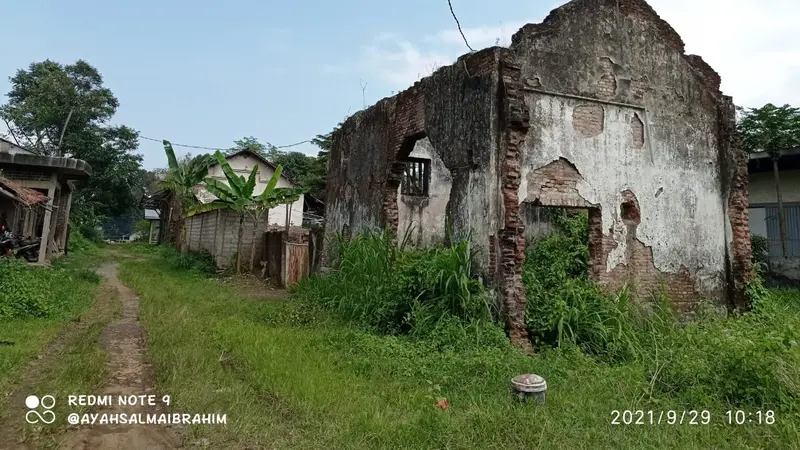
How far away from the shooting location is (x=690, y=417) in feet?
14.3

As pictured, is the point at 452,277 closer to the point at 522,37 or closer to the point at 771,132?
the point at 522,37

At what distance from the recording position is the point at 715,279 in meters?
8.82

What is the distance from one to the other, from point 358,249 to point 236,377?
4.36 metres

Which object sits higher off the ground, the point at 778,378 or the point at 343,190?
the point at 343,190

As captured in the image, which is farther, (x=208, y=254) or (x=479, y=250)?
(x=208, y=254)

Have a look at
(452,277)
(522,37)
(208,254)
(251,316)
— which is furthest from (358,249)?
(208,254)

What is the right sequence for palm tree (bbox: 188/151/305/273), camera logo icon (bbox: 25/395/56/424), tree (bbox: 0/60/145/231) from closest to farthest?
camera logo icon (bbox: 25/395/56/424) → palm tree (bbox: 188/151/305/273) → tree (bbox: 0/60/145/231)

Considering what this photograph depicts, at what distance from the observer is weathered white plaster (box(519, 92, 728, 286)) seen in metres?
7.66

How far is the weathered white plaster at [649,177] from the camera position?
766 centimetres

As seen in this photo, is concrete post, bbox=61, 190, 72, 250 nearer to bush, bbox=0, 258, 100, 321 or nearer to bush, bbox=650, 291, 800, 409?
bush, bbox=0, 258, 100, 321

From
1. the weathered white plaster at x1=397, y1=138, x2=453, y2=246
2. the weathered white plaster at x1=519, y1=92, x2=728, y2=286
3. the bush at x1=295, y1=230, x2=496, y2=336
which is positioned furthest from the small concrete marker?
the weathered white plaster at x1=397, y1=138, x2=453, y2=246

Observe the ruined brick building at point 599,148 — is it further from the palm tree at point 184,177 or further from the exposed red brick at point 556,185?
the palm tree at point 184,177

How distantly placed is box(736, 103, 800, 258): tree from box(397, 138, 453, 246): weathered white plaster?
695 cm

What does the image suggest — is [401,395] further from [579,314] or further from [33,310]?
[33,310]
